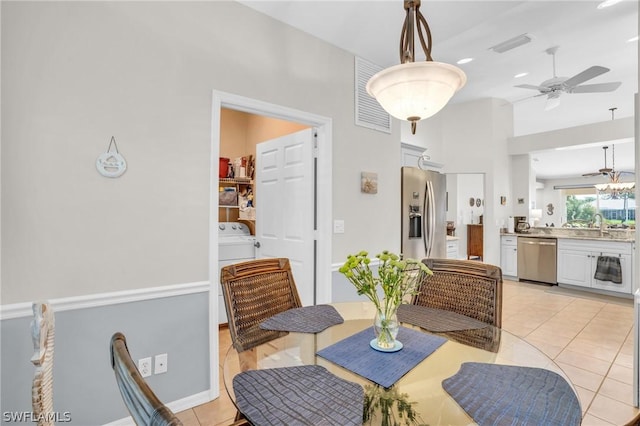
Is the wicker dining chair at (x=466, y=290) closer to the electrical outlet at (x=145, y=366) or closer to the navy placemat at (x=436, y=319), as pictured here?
the navy placemat at (x=436, y=319)

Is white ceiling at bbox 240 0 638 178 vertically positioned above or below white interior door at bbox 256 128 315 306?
above

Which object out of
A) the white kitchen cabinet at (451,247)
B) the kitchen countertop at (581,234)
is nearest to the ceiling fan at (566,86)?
the kitchen countertop at (581,234)

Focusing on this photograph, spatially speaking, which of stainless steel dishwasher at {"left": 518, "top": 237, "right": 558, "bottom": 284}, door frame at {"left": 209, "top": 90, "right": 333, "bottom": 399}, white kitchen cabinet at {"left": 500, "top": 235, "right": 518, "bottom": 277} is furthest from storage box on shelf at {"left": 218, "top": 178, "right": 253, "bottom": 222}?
stainless steel dishwasher at {"left": 518, "top": 237, "right": 558, "bottom": 284}

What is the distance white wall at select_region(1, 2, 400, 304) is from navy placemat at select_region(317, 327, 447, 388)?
126 cm

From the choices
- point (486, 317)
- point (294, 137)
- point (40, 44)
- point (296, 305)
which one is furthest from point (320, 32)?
point (486, 317)

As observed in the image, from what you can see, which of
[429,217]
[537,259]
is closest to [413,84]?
[429,217]

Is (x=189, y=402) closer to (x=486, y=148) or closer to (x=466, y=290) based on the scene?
(x=466, y=290)

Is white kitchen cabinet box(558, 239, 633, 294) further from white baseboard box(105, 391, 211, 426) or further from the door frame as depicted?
white baseboard box(105, 391, 211, 426)

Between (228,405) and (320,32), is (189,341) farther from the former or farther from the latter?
(320,32)

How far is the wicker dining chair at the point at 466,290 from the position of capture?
1.68 m

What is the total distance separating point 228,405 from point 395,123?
3.11 meters

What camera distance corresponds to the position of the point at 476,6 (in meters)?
2.34

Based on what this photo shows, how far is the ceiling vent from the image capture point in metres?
3.19

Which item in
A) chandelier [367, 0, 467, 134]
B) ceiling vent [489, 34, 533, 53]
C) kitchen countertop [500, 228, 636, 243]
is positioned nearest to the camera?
chandelier [367, 0, 467, 134]
